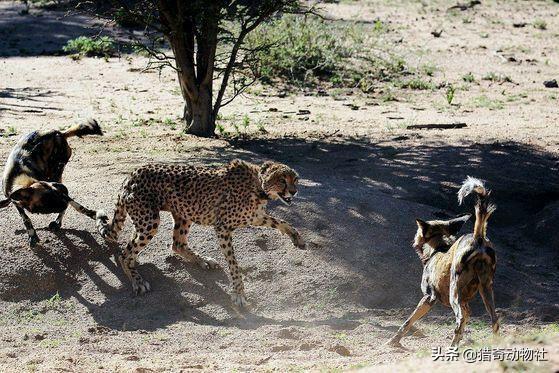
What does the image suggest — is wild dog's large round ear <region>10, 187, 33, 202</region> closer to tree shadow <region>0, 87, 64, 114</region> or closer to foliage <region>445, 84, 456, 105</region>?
tree shadow <region>0, 87, 64, 114</region>

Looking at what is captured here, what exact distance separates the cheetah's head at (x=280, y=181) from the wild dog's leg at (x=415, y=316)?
1648 millimetres

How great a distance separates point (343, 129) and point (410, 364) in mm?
9312

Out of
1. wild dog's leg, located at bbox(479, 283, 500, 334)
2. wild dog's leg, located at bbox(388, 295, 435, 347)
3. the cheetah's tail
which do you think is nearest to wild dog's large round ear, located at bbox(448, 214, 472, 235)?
wild dog's leg, located at bbox(388, 295, 435, 347)

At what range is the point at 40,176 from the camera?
10070 mm

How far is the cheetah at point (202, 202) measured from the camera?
28.6 feet

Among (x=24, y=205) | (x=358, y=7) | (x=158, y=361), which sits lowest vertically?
(x=158, y=361)

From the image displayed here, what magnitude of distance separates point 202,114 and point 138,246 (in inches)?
224

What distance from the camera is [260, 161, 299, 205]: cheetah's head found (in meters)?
8.45

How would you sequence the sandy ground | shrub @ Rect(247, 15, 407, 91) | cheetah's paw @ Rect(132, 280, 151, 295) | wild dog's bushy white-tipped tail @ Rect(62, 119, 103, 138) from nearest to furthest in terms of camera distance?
the sandy ground → cheetah's paw @ Rect(132, 280, 151, 295) → wild dog's bushy white-tipped tail @ Rect(62, 119, 103, 138) → shrub @ Rect(247, 15, 407, 91)

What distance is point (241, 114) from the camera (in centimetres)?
1577

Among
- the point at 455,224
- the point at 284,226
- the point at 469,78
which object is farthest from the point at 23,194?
the point at 469,78

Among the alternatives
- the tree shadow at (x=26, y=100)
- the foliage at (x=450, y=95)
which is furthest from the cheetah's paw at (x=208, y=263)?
the foliage at (x=450, y=95)

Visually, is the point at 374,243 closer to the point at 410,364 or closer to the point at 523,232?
the point at 523,232

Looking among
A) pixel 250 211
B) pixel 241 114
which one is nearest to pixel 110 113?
pixel 241 114
